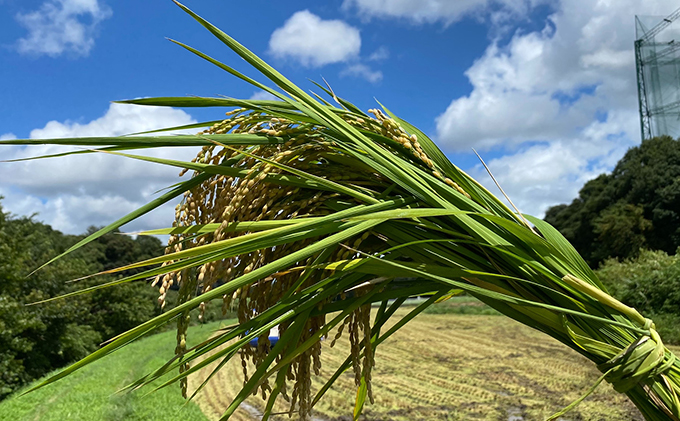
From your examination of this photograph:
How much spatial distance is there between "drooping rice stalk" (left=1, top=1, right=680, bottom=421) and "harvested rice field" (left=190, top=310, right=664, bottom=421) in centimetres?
524

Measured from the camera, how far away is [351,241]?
1581 mm

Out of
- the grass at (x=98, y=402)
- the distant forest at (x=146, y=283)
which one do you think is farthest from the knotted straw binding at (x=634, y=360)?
the grass at (x=98, y=402)

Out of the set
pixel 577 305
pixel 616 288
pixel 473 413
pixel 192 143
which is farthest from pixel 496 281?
pixel 616 288

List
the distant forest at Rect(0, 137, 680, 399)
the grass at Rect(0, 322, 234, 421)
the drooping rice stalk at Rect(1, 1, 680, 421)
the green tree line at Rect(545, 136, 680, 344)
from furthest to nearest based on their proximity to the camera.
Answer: the green tree line at Rect(545, 136, 680, 344) → the distant forest at Rect(0, 137, 680, 399) → the grass at Rect(0, 322, 234, 421) → the drooping rice stalk at Rect(1, 1, 680, 421)

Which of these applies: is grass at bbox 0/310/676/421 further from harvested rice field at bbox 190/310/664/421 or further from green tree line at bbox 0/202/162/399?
green tree line at bbox 0/202/162/399

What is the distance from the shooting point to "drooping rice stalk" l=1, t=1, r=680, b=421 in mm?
1440

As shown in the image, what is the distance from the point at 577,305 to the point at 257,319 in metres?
1.01

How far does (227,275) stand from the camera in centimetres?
147

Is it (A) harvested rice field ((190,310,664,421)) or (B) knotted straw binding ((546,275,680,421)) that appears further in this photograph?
(A) harvested rice field ((190,310,664,421))

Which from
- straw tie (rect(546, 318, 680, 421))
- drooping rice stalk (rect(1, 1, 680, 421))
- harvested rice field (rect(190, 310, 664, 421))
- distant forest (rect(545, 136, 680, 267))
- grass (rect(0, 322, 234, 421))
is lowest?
harvested rice field (rect(190, 310, 664, 421))

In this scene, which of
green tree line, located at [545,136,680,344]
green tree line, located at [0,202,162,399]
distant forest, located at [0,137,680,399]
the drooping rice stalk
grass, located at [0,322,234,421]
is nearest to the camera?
the drooping rice stalk

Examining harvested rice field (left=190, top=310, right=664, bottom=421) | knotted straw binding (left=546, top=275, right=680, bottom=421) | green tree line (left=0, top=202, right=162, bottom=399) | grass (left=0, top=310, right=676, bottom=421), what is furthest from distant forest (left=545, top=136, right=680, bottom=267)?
knotted straw binding (left=546, top=275, right=680, bottom=421)

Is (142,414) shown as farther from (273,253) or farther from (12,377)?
(273,253)

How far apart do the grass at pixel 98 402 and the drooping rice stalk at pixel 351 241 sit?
535 cm
